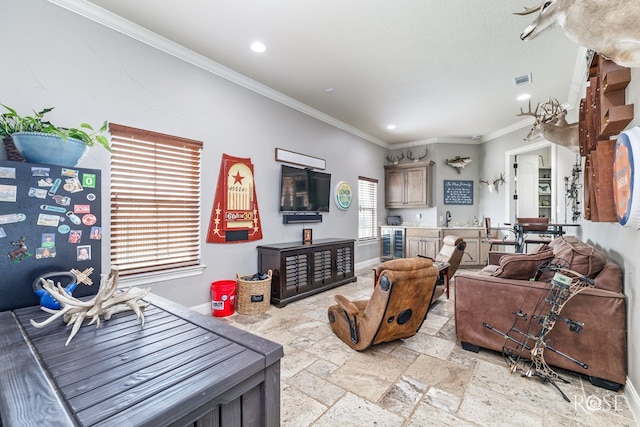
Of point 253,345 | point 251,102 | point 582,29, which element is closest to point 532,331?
point 582,29

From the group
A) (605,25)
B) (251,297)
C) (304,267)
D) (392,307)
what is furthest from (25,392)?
(304,267)

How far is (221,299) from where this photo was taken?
3.47m

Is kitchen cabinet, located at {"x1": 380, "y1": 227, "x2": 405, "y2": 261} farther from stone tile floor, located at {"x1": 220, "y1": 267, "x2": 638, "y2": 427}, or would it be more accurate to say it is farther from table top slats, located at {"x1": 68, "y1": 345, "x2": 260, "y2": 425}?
table top slats, located at {"x1": 68, "y1": 345, "x2": 260, "y2": 425}

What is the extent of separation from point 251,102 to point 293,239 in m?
2.17

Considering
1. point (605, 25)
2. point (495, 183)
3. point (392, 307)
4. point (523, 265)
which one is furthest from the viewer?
Result: point (495, 183)

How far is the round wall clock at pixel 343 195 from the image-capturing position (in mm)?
5742

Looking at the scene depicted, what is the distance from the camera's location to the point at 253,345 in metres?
1.13

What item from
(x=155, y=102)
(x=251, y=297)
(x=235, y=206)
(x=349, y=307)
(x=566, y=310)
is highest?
(x=155, y=102)

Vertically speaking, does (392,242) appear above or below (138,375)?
below

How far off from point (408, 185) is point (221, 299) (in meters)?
5.17

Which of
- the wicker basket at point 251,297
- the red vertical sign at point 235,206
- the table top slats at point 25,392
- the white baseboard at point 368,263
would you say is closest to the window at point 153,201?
the red vertical sign at point 235,206

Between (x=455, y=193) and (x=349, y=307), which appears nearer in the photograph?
(x=349, y=307)

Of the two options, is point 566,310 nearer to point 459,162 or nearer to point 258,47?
point 258,47

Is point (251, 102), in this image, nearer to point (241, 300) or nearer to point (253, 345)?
point (241, 300)
